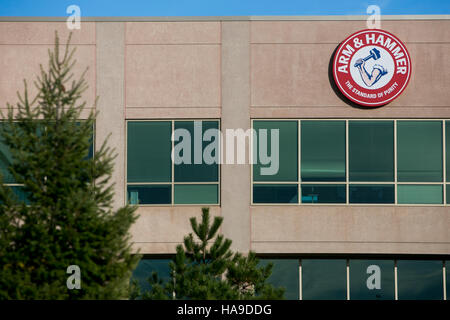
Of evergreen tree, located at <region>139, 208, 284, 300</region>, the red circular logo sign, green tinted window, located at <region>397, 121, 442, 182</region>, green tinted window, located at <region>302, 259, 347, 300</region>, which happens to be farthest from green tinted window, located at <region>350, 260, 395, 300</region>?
the red circular logo sign

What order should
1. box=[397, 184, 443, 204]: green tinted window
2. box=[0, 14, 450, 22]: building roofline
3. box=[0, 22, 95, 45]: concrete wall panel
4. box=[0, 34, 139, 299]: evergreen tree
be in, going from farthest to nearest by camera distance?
1. box=[0, 22, 95, 45]: concrete wall panel
2. box=[0, 14, 450, 22]: building roofline
3. box=[397, 184, 443, 204]: green tinted window
4. box=[0, 34, 139, 299]: evergreen tree

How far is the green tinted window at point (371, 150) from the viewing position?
1800 centimetres

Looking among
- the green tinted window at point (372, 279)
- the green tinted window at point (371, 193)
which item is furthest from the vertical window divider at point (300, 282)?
the green tinted window at point (371, 193)

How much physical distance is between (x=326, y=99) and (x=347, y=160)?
73.6 inches

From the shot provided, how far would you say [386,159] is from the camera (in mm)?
18000

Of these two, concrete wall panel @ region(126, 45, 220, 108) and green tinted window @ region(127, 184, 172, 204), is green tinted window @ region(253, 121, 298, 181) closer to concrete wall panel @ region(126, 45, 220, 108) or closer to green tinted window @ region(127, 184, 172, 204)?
concrete wall panel @ region(126, 45, 220, 108)

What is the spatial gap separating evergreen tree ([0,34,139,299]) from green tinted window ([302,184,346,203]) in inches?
278

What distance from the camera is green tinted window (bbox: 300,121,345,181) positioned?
18.0 m

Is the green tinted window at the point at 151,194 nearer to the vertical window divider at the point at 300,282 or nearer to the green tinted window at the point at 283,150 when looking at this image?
the green tinted window at the point at 283,150

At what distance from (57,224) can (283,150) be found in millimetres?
8181

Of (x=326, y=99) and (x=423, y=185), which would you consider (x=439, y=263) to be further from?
(x=326, y=99)

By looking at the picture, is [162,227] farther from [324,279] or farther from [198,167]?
[324,279]

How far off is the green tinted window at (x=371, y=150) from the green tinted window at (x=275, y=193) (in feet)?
5.68

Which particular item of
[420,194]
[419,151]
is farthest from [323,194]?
[419,151]
